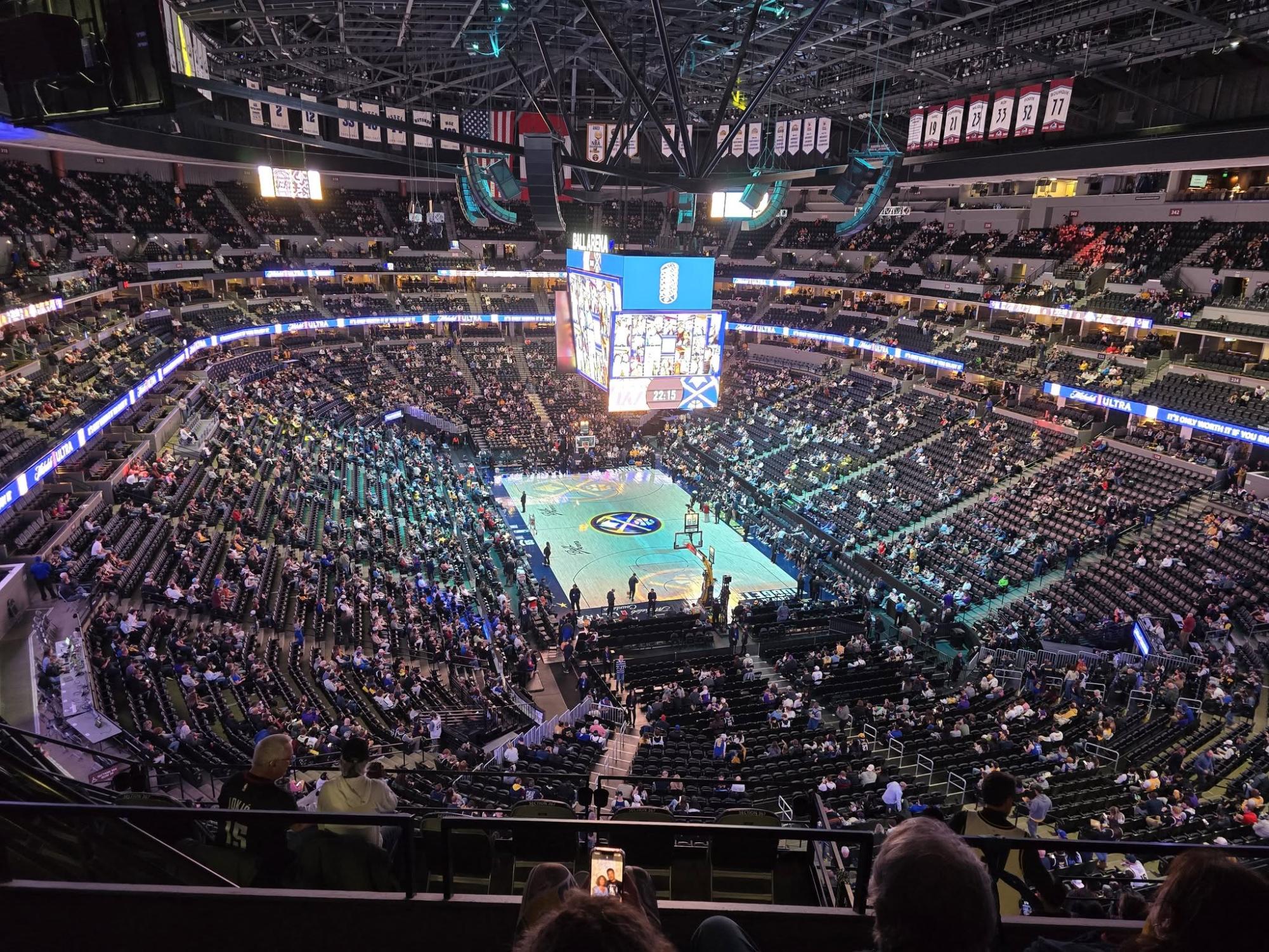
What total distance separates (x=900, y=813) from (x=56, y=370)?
2397 centimetres

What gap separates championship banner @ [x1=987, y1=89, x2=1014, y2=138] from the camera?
25156 mm

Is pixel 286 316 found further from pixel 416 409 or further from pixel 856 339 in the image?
pixel 856 339

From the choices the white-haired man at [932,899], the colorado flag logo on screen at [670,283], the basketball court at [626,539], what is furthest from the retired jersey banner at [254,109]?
the white-haired man at [932,899]

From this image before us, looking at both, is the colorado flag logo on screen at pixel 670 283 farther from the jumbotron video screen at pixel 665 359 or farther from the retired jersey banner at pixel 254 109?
the retired jersey banner at pixel 254 109

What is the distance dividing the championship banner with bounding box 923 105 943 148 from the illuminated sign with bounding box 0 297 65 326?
29.5 meters

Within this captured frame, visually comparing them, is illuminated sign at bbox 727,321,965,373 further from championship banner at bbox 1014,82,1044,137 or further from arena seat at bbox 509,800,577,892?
arena seat at bbox 509,800,577,892

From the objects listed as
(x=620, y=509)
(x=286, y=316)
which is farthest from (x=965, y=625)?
(x=286, y=316)

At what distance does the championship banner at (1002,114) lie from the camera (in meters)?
25.2

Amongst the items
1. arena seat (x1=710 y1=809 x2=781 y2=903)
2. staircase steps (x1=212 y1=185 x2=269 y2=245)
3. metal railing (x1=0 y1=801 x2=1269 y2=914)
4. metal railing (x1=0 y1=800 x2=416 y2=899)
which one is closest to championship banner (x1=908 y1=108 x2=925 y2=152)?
arena seat (x1=710 y1=809 x2=781 y2=903)

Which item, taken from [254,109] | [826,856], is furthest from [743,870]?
[254,109]

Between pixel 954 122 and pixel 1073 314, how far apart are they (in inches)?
372

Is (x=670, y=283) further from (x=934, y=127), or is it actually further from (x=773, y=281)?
(x=773, y=281)

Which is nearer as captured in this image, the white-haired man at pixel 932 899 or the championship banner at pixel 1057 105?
the white-haired man at pixel 932 899

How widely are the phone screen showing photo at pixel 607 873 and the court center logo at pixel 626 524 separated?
27.0 meters
